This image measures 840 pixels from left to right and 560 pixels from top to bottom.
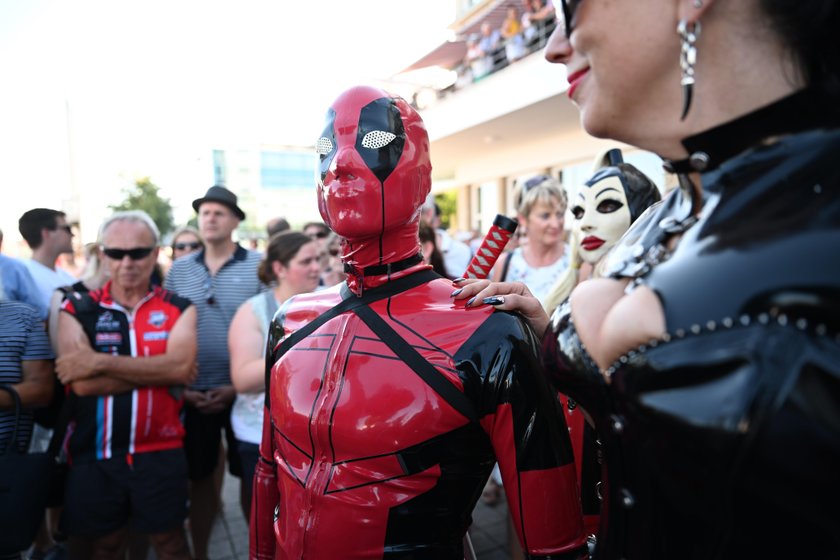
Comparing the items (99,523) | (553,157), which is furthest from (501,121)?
(99,523)

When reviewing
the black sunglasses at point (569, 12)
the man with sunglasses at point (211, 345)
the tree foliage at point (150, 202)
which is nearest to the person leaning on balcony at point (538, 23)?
the man with sunglasses at point (211, 345)

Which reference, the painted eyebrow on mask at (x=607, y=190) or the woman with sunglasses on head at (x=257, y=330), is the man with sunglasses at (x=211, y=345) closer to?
the woman with sunglasses on head at (x=257, y=330)

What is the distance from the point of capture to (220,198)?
4082 mm

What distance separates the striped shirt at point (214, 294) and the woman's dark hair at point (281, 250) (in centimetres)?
48

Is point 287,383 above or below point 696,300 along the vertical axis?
below

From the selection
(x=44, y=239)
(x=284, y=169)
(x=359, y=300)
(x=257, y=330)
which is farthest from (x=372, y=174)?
(x=284, y=169)

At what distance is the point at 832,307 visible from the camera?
1.82ft

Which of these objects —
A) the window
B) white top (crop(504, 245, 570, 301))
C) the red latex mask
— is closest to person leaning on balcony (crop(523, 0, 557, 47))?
white top (crop(504, 245, 570, 301))

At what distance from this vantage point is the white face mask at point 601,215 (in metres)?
2.23

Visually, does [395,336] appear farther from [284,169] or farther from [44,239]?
[284,169]

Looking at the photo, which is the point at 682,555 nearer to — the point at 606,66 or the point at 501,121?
the point at 606,66

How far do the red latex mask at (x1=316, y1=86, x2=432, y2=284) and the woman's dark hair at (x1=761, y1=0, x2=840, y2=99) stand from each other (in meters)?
0.86

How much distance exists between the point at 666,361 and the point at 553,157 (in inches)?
575

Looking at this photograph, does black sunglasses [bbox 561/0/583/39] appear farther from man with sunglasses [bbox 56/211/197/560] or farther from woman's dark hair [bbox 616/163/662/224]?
man with sunglasses [bbox 56/211/197/560]
